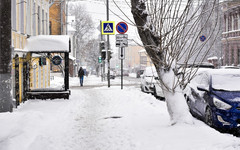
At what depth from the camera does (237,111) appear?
7.14m

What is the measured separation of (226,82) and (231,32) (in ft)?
107

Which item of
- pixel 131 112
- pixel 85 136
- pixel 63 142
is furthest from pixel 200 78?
pixel 63 142

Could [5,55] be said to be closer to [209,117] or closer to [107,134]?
A: [107,134]

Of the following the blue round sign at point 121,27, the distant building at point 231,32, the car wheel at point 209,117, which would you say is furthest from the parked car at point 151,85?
the distant building at point 231,32

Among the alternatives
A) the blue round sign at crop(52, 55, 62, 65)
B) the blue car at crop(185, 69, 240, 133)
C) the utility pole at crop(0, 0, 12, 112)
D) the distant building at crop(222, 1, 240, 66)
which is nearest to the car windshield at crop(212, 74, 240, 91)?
the blue car at crop(185, 69, 240, 133)

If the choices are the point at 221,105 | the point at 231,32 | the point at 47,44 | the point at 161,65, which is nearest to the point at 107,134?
the point at 161,65

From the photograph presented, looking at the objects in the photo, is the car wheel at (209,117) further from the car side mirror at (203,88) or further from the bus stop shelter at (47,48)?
the bus stop shelter at (47,48)

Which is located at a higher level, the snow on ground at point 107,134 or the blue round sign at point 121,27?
the blue round sign at point 121,27

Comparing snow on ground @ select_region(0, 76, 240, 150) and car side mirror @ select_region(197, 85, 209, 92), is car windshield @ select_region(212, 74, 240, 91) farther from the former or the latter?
snow on ground @ select_region(0, 76, 240, 150)

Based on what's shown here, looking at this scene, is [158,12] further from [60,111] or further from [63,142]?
[60,111]

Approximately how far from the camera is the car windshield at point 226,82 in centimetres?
810

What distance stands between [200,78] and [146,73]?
9.17 m

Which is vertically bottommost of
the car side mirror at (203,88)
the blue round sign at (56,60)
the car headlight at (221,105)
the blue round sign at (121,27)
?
the car headlight at (221,105)

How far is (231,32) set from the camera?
1532 inches
